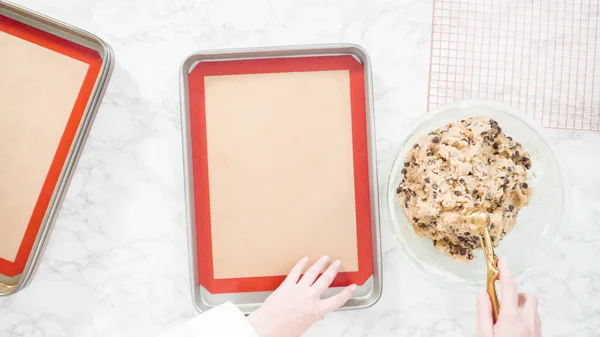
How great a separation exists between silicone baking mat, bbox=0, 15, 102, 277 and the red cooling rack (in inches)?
22.8

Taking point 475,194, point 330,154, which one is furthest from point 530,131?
point 330,154

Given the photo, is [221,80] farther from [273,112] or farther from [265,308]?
[265,308]

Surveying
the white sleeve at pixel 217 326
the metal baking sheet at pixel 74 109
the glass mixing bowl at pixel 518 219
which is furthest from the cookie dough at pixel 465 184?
the metal baking sheet at pixel 74 109

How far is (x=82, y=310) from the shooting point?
870 mm

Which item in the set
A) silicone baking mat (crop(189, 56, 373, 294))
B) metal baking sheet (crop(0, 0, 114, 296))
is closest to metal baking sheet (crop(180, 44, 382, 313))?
silicone baking mat (crop(189, 56, 373, 294))

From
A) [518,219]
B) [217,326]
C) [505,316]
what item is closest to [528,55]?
[518,219]

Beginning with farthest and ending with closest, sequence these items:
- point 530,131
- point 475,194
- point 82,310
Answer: point 82,310, point 530,131, point 475,194

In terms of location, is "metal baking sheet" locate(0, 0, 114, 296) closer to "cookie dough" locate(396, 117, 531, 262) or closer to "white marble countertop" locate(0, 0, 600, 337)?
"white marble countertop" locate(0, 0, 600, 337)

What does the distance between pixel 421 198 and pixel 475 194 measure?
0.23ft

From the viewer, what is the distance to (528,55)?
0.84m

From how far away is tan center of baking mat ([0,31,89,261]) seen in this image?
0.79 m

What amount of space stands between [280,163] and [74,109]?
1.12ft

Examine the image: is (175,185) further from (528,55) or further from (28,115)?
(528,55)

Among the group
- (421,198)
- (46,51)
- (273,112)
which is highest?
(46,51)
